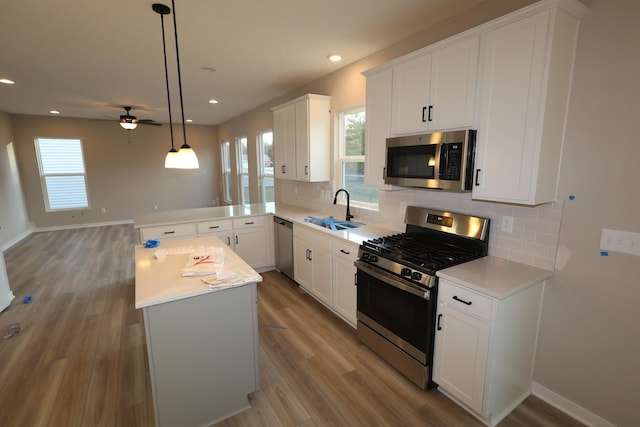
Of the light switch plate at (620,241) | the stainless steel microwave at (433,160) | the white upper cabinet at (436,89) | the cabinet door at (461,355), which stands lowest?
the cabinet door at (461,355)

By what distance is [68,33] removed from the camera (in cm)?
257

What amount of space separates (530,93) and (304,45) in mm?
2016

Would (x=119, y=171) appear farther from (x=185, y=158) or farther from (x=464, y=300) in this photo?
(x=464, y=300)

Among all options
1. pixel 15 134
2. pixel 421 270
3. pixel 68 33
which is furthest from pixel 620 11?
pixel 15 134

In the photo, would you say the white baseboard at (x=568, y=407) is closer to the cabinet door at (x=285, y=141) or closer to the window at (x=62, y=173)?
the cabinet door at (x=285, y=141)

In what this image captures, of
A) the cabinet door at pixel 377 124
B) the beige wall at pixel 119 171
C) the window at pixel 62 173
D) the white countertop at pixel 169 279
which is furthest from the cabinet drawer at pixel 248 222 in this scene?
the window at pixel 62 173

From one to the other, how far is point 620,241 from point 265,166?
5471 mm

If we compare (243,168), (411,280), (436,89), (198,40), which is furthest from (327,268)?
(243,168)

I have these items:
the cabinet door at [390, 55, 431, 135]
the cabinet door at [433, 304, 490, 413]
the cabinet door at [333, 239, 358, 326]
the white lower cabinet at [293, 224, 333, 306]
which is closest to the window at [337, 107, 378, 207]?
the white lower cabinet at [293, 224, 333, 306]

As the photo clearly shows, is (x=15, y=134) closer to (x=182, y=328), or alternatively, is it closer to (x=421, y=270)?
(x=182, y=328)

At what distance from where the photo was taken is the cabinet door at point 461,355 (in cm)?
179

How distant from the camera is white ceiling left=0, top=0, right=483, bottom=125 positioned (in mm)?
2201

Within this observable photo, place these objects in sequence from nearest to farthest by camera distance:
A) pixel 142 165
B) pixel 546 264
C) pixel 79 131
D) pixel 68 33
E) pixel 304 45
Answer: pixel 546 264
pixel 68 33
pixel 304 45
pixel 79 131
pixel 142 165

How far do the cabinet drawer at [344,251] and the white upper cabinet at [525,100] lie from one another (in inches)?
45.3
